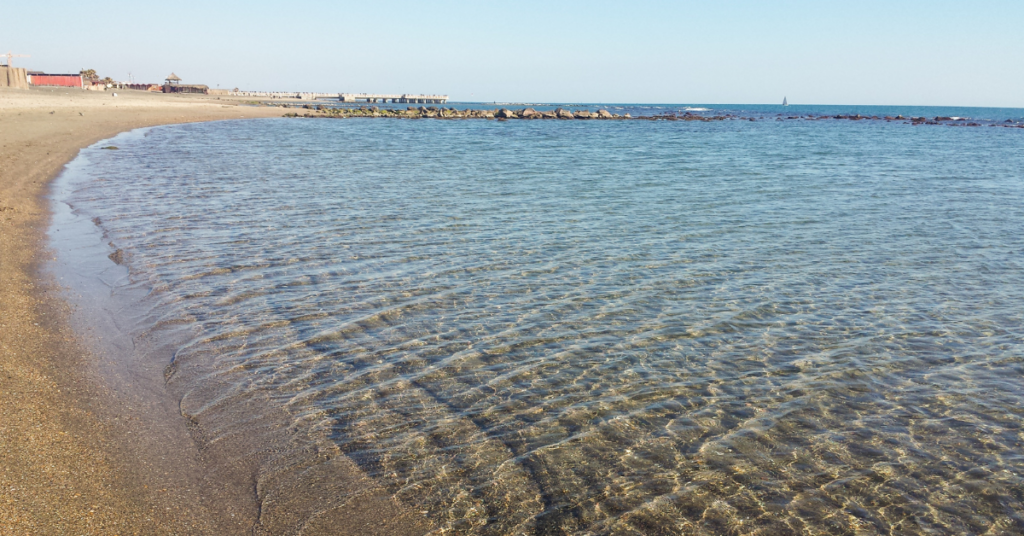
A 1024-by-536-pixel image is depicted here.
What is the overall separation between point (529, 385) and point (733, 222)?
10257 mm

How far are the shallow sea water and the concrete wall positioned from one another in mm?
76811

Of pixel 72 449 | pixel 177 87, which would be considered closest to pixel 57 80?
pixel 177 87

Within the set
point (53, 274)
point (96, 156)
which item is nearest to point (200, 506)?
point (53, 274)

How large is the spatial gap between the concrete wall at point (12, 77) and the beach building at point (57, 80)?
15.5 m

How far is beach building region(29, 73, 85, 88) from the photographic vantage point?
9212cm

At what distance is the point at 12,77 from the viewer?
245 ft

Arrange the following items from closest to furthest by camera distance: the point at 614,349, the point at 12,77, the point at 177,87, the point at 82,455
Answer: the point at 82,455 → the point at 614,349 → the point at 12,77 → the point at 177,87

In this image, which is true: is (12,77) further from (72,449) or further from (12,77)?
(72,449)

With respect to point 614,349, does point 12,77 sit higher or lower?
higher

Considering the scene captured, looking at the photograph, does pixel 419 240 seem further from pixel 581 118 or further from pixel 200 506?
pixel 581 118

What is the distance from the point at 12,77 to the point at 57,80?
22.9 m

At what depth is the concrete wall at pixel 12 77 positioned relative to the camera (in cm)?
7350

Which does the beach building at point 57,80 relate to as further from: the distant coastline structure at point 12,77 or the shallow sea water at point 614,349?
the shallow sea water at point 614,349

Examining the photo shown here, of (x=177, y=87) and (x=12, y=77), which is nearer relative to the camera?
(x=12, y=77)
